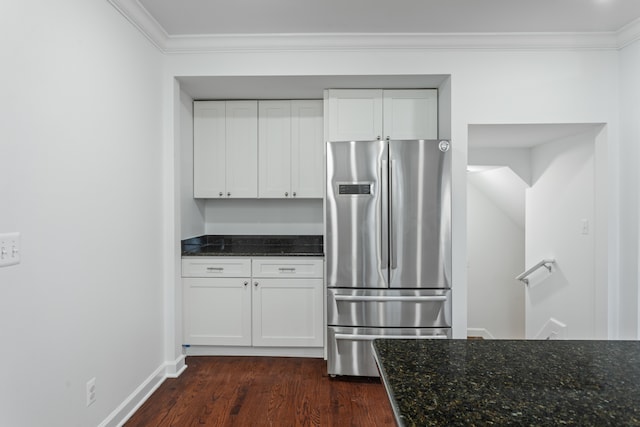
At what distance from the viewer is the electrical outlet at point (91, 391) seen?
71.6 inches

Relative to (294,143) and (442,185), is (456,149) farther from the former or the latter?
(294,143)

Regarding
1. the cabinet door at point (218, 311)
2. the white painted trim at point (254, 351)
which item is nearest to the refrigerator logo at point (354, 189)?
the cabinet door at point (218, 311)

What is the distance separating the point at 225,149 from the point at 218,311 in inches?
57.9

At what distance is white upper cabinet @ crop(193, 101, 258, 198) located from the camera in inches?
130

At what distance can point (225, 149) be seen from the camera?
331 centimetres

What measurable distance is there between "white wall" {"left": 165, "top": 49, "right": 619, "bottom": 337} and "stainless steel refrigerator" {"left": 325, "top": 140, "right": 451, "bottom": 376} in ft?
0.58

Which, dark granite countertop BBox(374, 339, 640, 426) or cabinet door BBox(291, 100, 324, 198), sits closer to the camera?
dark granite countertop BBox(374, 339, 640, 426)

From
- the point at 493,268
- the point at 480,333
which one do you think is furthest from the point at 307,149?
the point at 480,333

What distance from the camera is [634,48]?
252cm

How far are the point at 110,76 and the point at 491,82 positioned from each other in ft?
8.57

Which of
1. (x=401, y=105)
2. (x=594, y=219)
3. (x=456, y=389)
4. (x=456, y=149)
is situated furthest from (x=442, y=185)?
(x=456, y=389)

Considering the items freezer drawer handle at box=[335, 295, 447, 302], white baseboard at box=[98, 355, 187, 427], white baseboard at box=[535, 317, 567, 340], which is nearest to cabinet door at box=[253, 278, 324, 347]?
freezer drawer handle at box=[335, 295, 447, 302]

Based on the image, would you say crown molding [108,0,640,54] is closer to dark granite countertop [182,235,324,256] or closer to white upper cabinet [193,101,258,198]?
white upper cabinet [193,101,258,198]

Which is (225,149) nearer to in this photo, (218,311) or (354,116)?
(354,116)
